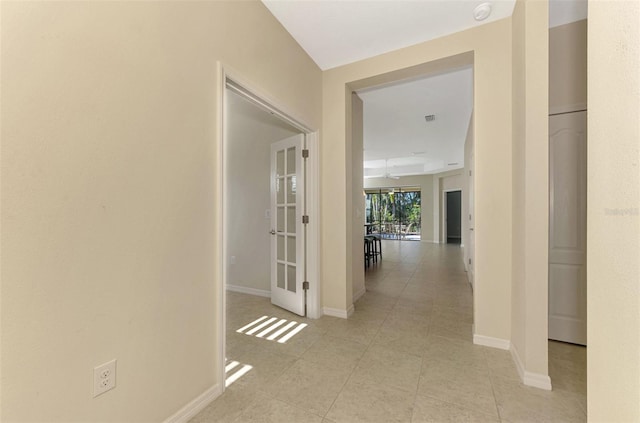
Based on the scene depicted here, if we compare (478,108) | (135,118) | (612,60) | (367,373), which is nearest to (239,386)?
(367,373)

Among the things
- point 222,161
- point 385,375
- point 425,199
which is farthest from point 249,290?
point 425,199

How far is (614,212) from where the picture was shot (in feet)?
2.23

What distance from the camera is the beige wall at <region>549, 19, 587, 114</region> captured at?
93.0 inches

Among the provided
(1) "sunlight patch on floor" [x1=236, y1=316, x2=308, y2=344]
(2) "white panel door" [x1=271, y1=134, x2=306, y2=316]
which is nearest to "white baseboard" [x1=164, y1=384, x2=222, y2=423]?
(1) "sunlight patch on floor" [x1=236, y1=316, x2=308, y2=344]

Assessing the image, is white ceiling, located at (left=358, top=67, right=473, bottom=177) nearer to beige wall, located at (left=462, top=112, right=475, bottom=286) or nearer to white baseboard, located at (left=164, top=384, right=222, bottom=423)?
beige wall, located at (left=462, top=112, right=475, bottom=286)

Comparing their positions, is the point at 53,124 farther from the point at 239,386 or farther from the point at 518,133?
the point at 518,133

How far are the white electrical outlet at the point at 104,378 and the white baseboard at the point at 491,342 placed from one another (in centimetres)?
268

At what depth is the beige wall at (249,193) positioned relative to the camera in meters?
3.79

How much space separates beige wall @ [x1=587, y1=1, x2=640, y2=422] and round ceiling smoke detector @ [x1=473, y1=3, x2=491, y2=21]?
68.9 inches

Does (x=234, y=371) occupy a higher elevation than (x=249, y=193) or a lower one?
lower

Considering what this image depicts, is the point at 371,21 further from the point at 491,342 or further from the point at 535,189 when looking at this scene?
the point at 491,342

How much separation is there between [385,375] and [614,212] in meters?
1.75

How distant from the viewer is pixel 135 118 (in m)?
1.25

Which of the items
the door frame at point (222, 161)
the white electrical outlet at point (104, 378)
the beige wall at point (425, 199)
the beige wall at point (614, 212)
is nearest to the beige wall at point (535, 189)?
the beige wall at point (614, 212)
